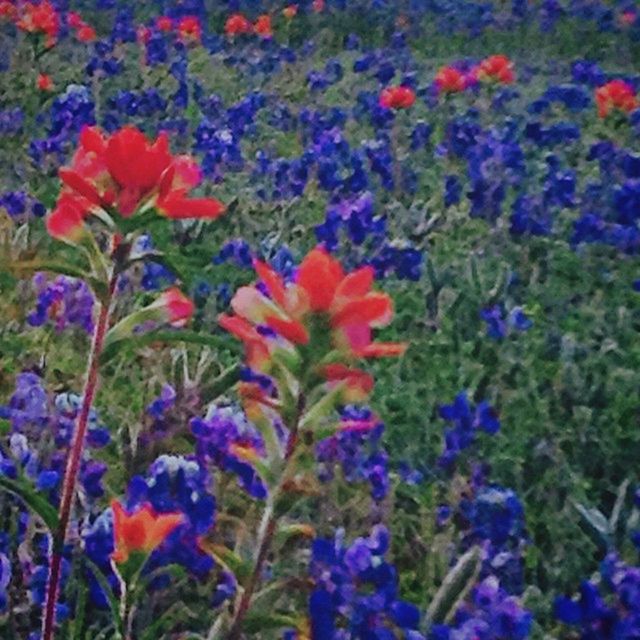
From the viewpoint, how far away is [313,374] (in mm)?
1078

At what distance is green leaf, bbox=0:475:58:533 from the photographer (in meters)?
1.14

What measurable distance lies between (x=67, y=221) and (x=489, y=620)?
0.63m

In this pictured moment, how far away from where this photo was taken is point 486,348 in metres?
2.79

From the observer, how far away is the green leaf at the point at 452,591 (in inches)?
57.2

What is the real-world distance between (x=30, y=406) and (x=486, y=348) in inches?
44.0

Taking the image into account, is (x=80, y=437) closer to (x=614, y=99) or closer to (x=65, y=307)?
(x=65, y=307)

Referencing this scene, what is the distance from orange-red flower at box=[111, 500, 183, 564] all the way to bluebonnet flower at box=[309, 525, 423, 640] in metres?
0.32

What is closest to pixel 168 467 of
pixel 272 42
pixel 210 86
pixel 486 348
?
pixel 486 348

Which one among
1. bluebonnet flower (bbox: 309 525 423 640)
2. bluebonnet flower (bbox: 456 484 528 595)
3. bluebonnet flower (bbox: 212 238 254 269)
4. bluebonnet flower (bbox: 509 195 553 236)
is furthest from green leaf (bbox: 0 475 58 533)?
bluebonnet flower (bbox: 509 195 553 236)

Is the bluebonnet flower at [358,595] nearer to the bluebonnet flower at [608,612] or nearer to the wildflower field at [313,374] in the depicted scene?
the wildflower field at [313,374]

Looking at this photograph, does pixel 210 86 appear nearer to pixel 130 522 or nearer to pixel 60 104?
pixel 60 104

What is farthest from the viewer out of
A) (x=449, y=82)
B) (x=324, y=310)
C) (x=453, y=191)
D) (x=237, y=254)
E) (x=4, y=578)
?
(x=449, y=82)

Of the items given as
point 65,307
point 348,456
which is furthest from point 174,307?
point 65,307

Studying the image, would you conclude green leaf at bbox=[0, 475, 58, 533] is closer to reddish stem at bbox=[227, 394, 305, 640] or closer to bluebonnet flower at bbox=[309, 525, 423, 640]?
reddish stem at bbox=[227, 394, 305, 640]
